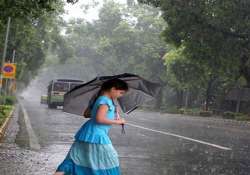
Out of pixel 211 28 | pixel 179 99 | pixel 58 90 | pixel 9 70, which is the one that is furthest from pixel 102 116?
pixel 179 99

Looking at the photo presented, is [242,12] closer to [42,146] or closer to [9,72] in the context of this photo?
[9,72]

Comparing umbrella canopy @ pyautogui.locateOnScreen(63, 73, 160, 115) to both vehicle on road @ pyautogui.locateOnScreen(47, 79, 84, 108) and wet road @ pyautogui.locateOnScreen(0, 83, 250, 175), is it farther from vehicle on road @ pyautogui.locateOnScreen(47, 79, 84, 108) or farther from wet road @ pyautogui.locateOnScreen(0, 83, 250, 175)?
vehicle on road @ pyautogui.locateOnScreen(47, 79, 84, 108)

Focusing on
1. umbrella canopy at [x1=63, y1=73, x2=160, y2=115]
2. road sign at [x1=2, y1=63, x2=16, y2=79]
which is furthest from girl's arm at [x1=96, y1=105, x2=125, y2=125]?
road sign at [x1=2, y1=63, x2=16, y2=79]

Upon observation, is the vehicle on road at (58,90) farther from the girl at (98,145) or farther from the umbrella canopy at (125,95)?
the girl at (98,145)

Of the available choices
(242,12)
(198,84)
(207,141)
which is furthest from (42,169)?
(198,84)

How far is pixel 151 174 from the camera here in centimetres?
960

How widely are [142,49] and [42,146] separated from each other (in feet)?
192

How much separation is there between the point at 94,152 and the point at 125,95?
4.11 feet

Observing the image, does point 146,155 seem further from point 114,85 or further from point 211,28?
point 211,28

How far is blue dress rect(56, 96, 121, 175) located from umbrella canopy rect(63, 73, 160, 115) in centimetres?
65

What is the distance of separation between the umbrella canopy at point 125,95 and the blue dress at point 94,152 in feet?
2.13

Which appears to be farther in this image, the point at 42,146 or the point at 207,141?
the point at 207,141

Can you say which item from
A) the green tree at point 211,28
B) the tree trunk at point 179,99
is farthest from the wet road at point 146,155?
the tree trunk at point 179,99

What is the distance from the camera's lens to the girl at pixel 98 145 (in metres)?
6.19
